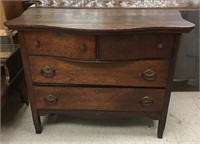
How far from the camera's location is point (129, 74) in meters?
1.33

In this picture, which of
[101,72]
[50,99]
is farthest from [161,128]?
[50,99]

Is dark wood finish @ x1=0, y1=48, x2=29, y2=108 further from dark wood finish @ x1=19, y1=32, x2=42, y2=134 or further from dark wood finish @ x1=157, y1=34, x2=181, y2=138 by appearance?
dark wood finish @ x1=157, y1=34, x2=181, y2=138

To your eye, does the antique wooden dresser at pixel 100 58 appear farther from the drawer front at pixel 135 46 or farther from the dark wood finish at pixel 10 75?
the dark wood finish at pixel 10 75

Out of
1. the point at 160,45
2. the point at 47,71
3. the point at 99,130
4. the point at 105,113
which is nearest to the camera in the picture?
the point at 160,45

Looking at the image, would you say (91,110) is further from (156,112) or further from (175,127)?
(175,127)

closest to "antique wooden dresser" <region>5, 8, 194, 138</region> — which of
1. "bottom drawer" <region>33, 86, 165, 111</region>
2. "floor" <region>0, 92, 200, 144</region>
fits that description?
"bottom drawer" <region>33, 86, 165, 111</region>

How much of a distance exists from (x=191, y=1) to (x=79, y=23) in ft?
3.24

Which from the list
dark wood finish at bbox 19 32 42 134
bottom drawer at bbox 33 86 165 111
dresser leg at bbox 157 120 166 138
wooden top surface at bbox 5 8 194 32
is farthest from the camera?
dresser leg at bbox 157 120 166 138

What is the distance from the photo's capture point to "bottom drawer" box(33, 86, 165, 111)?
1.40 m

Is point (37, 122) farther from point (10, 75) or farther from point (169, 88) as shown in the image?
point (169, 88)

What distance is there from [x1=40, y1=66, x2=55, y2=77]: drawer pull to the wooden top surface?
0.26m

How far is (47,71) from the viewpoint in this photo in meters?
1.35

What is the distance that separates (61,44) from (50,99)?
1.31 ft

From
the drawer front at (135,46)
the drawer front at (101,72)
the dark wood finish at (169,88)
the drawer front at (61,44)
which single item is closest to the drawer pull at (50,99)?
the drawer front at (101,72)
